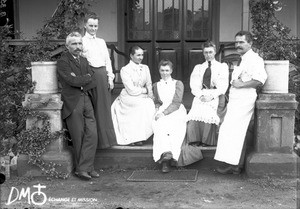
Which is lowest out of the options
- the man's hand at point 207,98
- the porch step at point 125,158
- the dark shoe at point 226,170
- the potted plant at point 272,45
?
the dark shoe at point 226,170

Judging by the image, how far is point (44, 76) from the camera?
A: 21.0ft

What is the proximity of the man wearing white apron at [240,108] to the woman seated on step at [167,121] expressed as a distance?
57 centimetres

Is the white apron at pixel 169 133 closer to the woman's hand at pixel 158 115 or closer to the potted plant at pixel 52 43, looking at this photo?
the woman's hand at pixel 158 115

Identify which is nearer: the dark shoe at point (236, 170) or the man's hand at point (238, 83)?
the man's hand at point (238, 83)

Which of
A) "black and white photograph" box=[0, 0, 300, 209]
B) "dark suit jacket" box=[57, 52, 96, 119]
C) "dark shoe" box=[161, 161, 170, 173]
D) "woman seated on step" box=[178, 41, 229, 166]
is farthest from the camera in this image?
"woman seated on step" box=[178, 41, 229, 166]

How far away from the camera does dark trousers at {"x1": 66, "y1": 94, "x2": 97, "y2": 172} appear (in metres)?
6.23

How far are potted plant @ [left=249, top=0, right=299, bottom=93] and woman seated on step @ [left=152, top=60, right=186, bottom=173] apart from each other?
1200mm

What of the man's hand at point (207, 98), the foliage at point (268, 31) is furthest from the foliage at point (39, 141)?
the foliage at point (268, 31)

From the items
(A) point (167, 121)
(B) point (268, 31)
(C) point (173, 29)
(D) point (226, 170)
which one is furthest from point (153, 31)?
(D) point (226, 170)

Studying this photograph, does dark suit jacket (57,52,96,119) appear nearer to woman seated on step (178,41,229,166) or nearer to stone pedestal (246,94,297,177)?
woman seated on step (178,41,229,166)

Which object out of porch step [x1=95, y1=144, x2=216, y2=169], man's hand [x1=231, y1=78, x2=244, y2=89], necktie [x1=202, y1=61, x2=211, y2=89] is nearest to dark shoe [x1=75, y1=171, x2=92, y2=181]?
porch step [x1=95, y1=144, x2=216, y2=169]

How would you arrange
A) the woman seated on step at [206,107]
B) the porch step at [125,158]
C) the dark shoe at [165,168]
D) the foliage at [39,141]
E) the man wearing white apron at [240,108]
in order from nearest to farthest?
the man wearing white apron at [240,108], the foliage at [39,141], the dark shoe at [165,168], the woman seated on step at [206,107], the porch step at [125,158]

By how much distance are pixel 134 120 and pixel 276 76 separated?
6.73 feet

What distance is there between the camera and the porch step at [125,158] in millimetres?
6664
